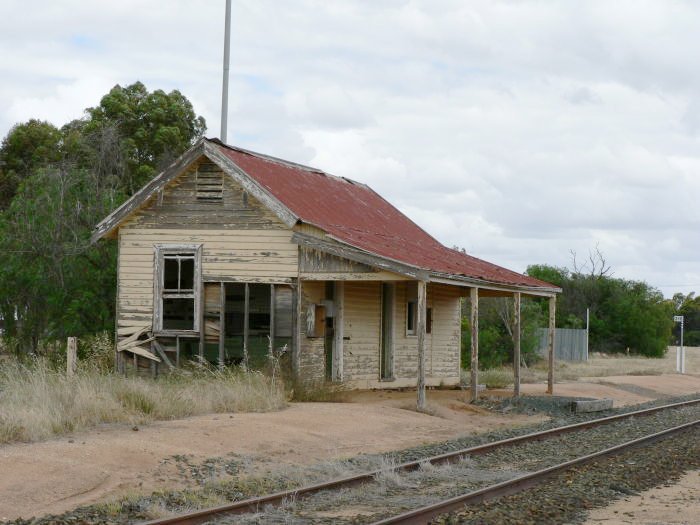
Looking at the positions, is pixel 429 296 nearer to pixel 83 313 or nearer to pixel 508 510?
pixel 83 313

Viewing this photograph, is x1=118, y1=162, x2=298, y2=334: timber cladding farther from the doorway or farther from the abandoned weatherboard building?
the doorway

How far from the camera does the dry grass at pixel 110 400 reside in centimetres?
1280

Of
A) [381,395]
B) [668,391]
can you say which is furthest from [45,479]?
[668,391]

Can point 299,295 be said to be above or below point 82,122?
below

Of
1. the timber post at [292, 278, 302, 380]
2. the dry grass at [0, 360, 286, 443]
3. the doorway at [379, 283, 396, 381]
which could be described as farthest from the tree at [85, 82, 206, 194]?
the dry grass at [0, 360, 286, 443]

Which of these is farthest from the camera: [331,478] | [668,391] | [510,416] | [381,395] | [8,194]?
[8,194]

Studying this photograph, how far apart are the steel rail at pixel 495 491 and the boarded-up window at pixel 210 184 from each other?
392 inches

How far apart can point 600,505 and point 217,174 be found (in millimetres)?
12883

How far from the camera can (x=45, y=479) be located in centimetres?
1065

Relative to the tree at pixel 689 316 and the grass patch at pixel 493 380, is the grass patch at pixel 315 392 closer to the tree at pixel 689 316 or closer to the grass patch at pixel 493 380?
the grass patch at pixel 493 380

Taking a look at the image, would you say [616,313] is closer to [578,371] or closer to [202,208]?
[578,371]

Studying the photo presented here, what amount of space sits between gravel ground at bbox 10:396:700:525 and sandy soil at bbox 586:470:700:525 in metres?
1.57

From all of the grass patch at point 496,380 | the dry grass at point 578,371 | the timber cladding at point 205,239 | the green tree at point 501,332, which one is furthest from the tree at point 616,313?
the timber cladding at point 205,239

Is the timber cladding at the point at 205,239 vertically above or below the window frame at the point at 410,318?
above
